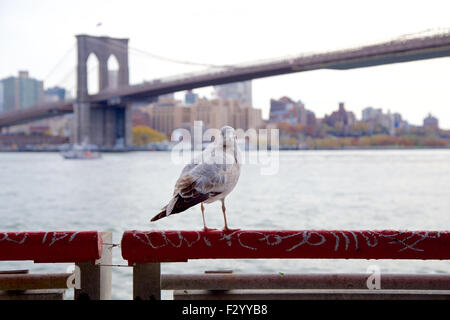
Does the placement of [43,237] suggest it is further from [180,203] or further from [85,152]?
[85,152]

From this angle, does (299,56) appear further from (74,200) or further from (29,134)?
(29,134)

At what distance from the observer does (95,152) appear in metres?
38.2

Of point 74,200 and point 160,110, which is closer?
point 74,200

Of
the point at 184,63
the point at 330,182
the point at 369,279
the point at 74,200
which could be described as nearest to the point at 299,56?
the point at 330,182

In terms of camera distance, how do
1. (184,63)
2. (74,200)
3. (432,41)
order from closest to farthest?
1. (74,200)
2. (432,41)
3. (184,63)

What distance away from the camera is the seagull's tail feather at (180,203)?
5.63 ft

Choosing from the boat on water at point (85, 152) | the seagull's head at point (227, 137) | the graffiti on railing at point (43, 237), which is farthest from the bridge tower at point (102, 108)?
the graffiti on railing at point (43, 237)

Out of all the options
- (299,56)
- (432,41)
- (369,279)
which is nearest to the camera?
(369,279)

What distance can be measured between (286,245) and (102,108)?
3514 cm

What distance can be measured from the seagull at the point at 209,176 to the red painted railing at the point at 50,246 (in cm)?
21

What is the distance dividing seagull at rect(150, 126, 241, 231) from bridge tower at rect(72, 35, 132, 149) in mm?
30014
